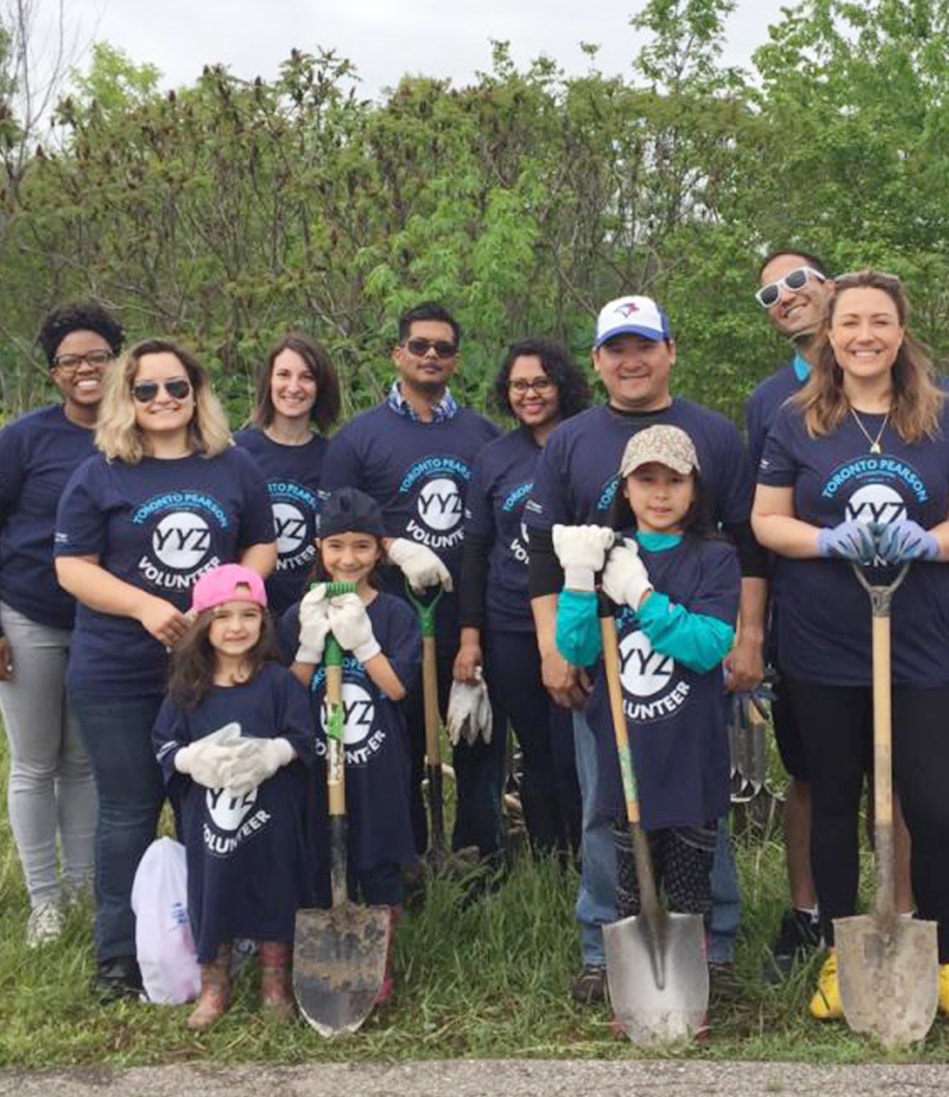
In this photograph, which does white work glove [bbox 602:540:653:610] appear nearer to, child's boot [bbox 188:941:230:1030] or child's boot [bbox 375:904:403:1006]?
child's boot [bbox 375:904:403:1006]

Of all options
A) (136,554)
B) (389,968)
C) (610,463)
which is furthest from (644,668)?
(136,554)

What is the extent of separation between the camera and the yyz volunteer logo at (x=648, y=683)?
13.4 feet

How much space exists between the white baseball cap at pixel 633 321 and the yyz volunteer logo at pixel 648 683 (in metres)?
0.88

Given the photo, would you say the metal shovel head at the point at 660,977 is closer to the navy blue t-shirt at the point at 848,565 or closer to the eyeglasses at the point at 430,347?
the navy blue t-shirt at the point at 848,565

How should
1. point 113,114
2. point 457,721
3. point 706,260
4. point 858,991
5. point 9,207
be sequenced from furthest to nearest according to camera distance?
1. point 113,114
2. point 9,207
3. point 706,260
4. point 457,721
5. point 858,991

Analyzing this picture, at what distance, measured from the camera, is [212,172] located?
1032 centimetres

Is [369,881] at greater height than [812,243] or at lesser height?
lesser

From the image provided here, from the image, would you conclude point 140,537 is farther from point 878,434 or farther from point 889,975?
point 889,975

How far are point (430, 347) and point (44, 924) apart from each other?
8.07ft

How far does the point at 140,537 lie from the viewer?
14.2ft

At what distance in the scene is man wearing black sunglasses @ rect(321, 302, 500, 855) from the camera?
5098mm

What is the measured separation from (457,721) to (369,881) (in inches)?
28.9

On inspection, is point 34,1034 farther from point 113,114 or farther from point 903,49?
point 903,49

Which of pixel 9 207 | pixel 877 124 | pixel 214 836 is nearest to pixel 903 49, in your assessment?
pixel 877 124
